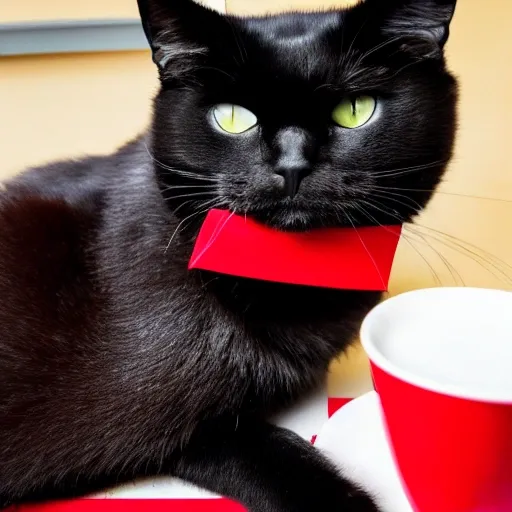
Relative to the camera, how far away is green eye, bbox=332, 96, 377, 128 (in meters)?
0.57

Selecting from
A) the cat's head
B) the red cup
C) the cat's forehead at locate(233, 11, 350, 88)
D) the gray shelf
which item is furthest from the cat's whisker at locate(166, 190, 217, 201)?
the gray shelf

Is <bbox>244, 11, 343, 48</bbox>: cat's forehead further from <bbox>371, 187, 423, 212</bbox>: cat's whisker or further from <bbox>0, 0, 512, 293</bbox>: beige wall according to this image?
<bbox>0, 0, 512, 293</bbox>: beige wall

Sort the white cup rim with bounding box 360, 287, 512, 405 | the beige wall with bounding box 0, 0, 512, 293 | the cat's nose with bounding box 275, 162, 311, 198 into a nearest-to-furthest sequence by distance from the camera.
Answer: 1. the white cup rim with bounding box 360, 287, 512, 405
2. the cat's nose with bounding box 275, 162, 311, 198
3. the beige wall with bounding box 0, 0, 512, 293

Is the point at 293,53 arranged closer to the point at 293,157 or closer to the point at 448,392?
the point at 293,157

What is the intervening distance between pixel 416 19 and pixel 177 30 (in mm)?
218

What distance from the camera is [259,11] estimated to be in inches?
44.1

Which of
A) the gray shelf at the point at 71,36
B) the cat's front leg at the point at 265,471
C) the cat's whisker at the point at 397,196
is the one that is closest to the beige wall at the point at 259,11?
the gray shelf at the point at 71,36

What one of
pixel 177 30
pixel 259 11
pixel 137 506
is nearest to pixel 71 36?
pixel 259 11

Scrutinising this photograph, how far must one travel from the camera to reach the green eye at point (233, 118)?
580 millimetres

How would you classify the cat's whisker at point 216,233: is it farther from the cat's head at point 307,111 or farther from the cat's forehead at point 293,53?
the cat's forehead at point 293,53

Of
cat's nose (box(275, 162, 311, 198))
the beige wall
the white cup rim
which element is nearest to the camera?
the white cup rim

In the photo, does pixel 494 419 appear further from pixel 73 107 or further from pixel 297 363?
pixel 73 107

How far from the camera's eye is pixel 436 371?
0.50 meters

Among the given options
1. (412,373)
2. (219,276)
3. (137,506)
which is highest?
(412,373)
